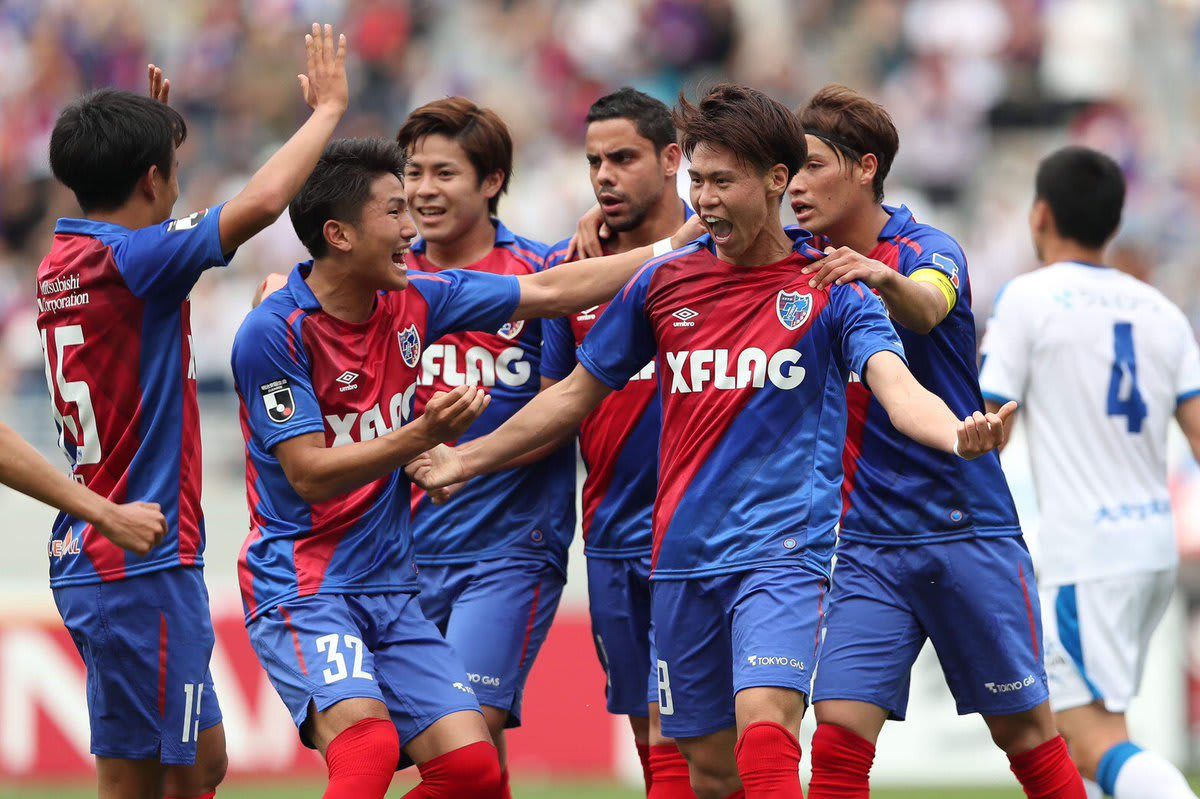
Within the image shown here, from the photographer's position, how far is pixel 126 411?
18.7 feet

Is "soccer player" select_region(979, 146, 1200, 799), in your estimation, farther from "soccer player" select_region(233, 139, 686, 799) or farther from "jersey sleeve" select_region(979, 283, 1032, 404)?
"soccer player" select_region(233, 139, 686, 799)

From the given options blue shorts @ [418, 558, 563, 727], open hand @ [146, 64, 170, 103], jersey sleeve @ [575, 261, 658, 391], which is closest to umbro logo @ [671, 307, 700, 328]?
jersey sleeve @ [575, 261, 658, 391]

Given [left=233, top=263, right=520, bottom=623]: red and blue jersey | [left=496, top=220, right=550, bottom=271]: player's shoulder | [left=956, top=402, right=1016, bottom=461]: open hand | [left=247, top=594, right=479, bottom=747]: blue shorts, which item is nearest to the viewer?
[left=956, top=402, right=1016, bottom=461]: open hand

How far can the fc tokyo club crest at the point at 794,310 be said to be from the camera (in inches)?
224

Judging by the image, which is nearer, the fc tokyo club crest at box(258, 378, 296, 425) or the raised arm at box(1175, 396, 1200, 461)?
the fc tokyo club crest at box(258, 378, 296, 425)

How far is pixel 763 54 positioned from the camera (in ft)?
55.1

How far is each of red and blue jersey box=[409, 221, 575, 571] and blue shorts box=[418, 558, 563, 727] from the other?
5 cm

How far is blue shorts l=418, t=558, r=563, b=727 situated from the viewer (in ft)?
22.1

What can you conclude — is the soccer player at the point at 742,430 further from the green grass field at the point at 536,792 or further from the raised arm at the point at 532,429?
the green grass field at the point at 536,792

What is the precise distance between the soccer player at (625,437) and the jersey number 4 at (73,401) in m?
1.94

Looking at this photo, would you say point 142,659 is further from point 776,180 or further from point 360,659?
point 776,180

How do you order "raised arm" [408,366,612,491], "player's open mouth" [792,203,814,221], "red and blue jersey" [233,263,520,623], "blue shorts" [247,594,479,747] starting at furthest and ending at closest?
"player's open mouth" [792,203,814,221] → "raised arm" [408,366,612,491] → "red and blue jersey" [233,263,520,623] → "blue shorts" [247,594,479,747]

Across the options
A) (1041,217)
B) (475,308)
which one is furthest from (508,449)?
(1041,217)

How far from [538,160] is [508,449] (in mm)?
10486
